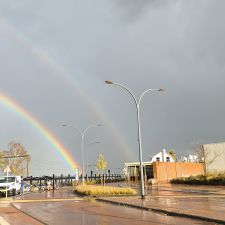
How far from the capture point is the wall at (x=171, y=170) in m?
61.2

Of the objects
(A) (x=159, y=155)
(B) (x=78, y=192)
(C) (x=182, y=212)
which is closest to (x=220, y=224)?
(C) (x=182, y=212)

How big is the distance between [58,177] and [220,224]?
55.2 metres

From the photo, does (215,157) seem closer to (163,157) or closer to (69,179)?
(69,179)

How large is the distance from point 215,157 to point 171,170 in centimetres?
832

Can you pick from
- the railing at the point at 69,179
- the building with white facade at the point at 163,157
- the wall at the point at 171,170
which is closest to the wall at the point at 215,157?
the wall at the point at 171,170

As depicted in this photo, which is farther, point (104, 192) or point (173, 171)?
point (173, 171)

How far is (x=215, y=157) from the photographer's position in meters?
59.3

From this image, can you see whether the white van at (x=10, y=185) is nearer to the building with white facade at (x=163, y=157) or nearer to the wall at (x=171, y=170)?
the wall at (x=171, y=170)

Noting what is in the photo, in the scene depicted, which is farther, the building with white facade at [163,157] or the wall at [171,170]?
the building with white facade at [163,157]

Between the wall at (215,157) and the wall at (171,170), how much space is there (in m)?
6.65

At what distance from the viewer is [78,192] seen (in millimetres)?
38250

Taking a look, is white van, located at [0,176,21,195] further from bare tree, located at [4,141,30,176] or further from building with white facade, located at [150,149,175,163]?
building with white facade, located at [150,149,175,163]

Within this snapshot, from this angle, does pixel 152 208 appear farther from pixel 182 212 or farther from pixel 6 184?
pixel 6 184

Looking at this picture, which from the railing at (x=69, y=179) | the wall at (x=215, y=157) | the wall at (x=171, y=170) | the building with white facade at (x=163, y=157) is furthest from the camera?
the building with white facade at (x=163, y=157)
